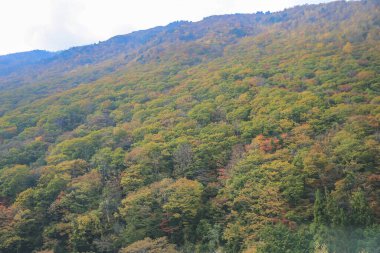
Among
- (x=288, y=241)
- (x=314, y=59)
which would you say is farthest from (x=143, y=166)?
(x=314, y=59)

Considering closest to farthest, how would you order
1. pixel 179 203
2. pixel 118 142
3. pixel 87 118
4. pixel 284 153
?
pixel 179 203 → pixel 284 153 → pixel 118 142 → pixel 87 118

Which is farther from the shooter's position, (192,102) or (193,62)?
(193,62)

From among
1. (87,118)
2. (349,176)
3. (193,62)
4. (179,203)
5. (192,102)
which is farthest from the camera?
(193,62)

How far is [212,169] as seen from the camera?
36375mm

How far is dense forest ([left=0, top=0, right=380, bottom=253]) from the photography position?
89.1 feet

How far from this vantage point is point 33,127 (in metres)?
58.2

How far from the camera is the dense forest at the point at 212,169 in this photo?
2716cm

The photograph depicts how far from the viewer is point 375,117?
35.5 meters

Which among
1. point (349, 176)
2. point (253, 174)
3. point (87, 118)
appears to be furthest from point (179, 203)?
point (87, 118)

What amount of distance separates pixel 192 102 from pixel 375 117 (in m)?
28.5

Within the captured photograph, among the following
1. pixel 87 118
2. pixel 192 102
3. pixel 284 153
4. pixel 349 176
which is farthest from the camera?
pixel 87 118

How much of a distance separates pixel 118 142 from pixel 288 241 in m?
27.9

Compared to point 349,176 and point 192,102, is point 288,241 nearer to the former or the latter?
point 349,176

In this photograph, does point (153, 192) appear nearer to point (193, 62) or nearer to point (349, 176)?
point (349, 176)
